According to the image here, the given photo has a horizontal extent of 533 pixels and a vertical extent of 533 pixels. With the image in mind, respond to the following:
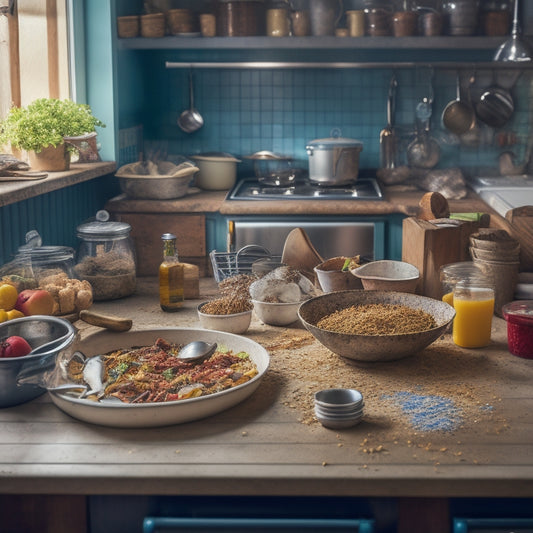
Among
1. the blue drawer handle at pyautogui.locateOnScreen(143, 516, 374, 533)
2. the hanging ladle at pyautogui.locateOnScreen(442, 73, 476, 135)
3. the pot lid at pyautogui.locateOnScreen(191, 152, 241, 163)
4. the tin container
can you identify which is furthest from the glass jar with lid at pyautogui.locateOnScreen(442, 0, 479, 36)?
the blue drawer handle at pyautogui.locateOnScreen(143, 516, 374, 533)

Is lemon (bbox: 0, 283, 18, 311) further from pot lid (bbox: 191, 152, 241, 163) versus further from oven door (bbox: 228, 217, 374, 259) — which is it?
pot lid (bbox: 191, 152, 241, 163)

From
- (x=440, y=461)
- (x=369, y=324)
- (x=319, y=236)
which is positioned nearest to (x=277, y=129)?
(x=319, y=236)

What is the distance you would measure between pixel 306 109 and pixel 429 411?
135 inches

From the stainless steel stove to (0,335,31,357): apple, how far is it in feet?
8.19

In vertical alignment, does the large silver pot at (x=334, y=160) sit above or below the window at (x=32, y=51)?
below

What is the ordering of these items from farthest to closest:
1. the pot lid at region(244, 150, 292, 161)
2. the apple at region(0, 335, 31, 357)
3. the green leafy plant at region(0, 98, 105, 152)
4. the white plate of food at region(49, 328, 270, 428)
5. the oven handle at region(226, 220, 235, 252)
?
1. the pot lid at region(244, 150, 292, 161)
2. the oven handle at region(226, 220, 235, 252)
3. the green leafy plant at region(0, 98, 105, 152)
4. the apple at region(0, 335, 31, 357)
5. the white plate of food at region(49, 328, 270, 428)

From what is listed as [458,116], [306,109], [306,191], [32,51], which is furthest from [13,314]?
[458,116]

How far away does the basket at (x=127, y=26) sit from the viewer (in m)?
4.18

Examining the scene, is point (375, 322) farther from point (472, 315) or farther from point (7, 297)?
point (7, 297)

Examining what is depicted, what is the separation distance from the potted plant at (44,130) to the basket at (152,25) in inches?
47.5

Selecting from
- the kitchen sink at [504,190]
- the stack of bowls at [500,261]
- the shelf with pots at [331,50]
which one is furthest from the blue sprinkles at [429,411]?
the shelf with pots at [331,50]

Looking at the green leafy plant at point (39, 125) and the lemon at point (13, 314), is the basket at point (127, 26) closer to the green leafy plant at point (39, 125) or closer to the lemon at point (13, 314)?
the green leafy plant at point (39, 125)

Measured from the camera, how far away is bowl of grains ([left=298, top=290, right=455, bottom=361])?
1.79 m

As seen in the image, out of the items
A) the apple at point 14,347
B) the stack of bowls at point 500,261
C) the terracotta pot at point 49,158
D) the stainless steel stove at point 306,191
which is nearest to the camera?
the apple at point 14,347
